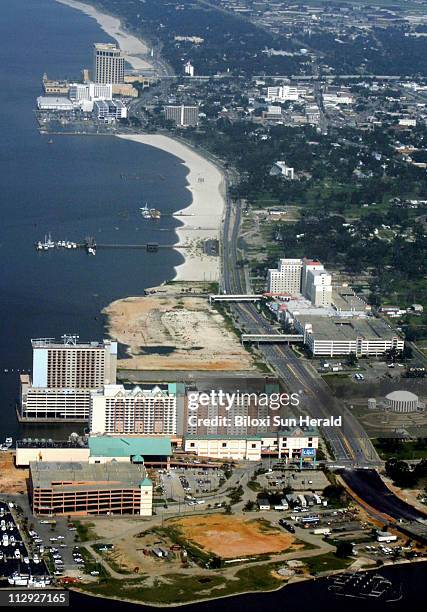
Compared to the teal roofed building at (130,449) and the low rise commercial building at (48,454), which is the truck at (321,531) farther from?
the low rise commercial building at (48,454)

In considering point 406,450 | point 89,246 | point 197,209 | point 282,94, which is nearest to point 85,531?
point 406,450

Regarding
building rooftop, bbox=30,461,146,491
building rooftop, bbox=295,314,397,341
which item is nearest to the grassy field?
building rooftop, bbox=30,461,146,491

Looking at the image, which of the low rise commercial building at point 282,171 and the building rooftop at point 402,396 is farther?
the low rise commercial building at point 282,171

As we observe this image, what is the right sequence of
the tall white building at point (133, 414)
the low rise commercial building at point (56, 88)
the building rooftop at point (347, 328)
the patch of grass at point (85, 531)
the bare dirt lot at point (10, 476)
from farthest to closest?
the low rise commercial building at point (56, 88) → the building rooftop at point (347, 328) → the tall white building at point (133, 414) → the bare dirt lot at point (10, 476) → the patch of grass at point (85, 531)

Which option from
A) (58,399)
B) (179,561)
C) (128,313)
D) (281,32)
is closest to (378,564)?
(179,561)

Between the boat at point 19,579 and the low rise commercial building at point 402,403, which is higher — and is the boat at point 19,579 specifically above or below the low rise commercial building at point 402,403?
above

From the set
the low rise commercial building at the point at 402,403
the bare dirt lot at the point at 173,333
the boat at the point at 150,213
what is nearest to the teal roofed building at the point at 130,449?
the low rise commercial building at the point at 402,403

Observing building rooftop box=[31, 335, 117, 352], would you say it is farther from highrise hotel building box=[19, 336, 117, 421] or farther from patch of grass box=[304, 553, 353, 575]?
patch of grass box=[304, 553, 353, 575]
